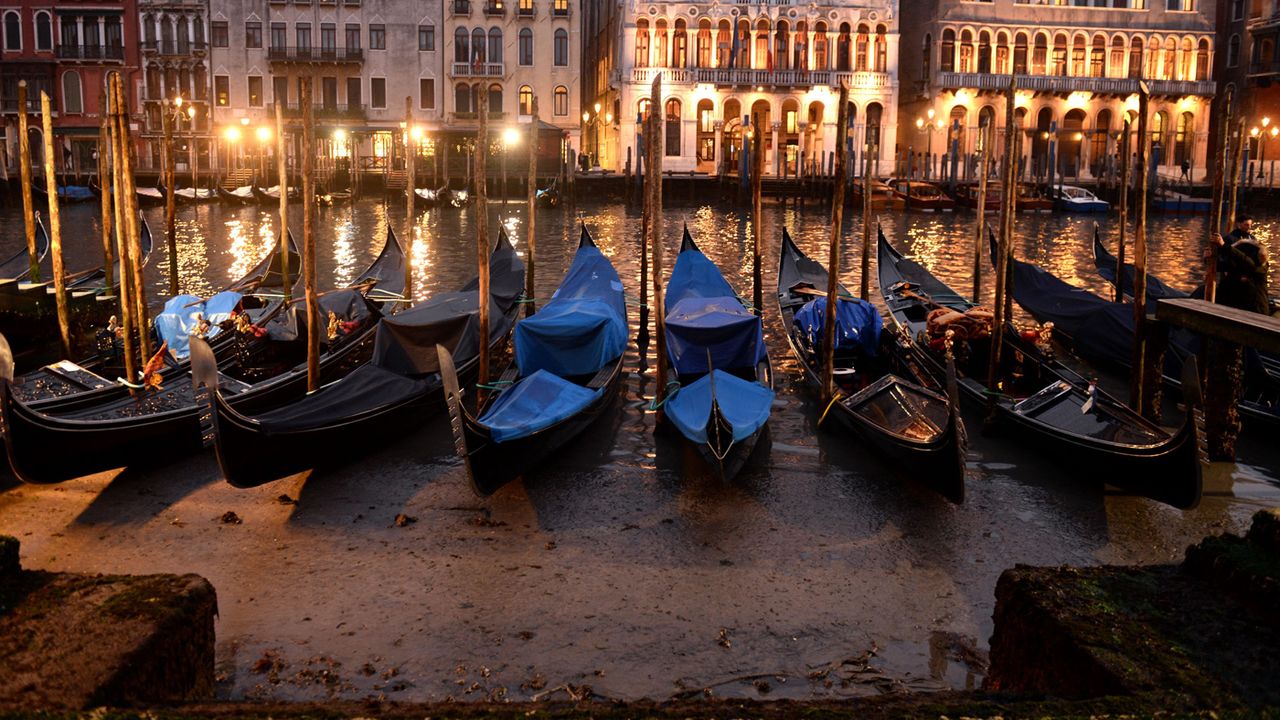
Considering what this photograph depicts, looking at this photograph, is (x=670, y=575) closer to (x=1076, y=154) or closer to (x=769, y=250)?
(x=769, y=250)

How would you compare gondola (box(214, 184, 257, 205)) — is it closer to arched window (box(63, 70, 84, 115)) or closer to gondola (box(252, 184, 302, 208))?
gondola (box(252, 184, 302, 208))

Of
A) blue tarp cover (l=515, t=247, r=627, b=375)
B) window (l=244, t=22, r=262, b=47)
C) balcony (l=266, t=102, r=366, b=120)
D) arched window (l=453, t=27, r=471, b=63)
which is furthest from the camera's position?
arched window (l=453, t=27, r=471, b=63)

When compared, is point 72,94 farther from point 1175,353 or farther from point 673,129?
point 1175,353

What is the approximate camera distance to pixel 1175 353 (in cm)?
802

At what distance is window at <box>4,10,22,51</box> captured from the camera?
34094mm

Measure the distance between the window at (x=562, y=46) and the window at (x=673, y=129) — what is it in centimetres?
373

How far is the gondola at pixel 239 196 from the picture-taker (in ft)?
97.0

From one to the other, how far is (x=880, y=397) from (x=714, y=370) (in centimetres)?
114

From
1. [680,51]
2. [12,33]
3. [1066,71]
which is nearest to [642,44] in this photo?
[680,51]

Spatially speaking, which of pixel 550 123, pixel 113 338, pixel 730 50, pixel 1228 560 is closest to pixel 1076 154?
pixel 730 50

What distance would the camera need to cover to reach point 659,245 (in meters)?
7.53

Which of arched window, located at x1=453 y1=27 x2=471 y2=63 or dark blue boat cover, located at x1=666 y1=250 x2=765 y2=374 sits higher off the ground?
arched window, located at x1=453 y1=27 x2=471 y2=63

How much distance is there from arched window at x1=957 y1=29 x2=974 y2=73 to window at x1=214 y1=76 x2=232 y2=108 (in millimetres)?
24233

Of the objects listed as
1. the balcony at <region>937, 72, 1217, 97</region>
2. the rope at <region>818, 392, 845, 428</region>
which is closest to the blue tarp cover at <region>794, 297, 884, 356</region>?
the rope at <region>818, 392, 845, 428</region>
